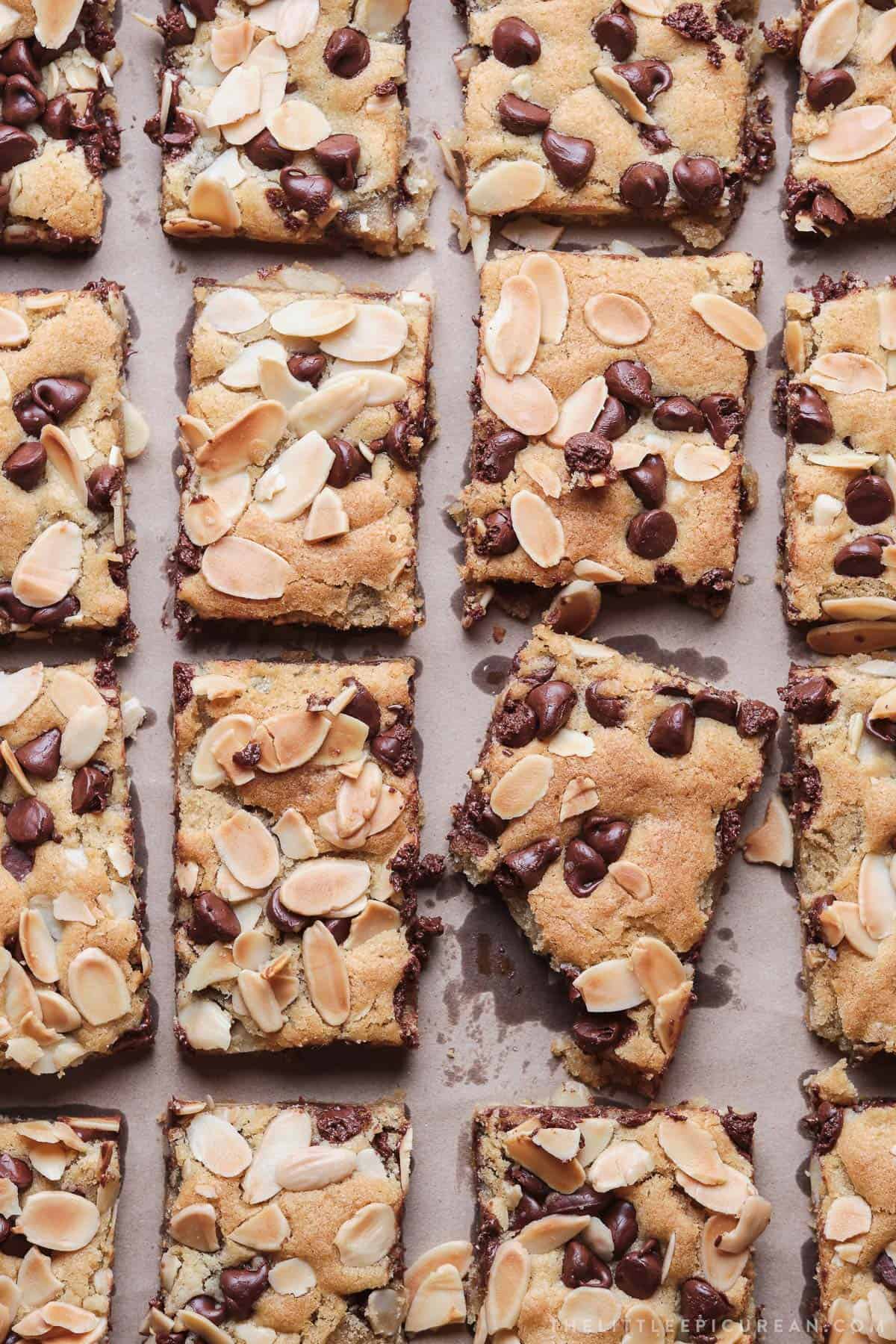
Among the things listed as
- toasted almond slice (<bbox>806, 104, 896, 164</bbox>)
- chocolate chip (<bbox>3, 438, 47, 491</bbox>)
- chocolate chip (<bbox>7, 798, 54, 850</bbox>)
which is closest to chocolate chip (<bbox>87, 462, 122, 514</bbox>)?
chocolate chip (<bbox>3, 438, 47, 491</bbox>)

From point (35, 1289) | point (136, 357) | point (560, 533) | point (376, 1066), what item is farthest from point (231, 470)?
point (35, 1289)

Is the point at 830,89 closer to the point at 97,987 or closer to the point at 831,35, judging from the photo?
the point at 831,35

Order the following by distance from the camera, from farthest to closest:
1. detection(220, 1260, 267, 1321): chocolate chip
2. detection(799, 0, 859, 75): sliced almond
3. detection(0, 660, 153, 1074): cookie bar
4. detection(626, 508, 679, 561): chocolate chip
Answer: detection(799, 0, 859, 75): sliced almond, detection(626, 508, 679, 561): chocolate chip, detection(0, 660, 153, 1074): cookie bar, detection(220, 1260, 267, 1321): chocolate chip

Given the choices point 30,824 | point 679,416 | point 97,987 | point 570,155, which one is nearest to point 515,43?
point 570,155

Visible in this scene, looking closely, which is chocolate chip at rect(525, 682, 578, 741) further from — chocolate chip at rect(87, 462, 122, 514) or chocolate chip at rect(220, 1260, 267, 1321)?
chocolate chip at rect(220, 1260, 267, 1321)

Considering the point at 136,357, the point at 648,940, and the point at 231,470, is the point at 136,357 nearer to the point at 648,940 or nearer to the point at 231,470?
the point at 231,470
